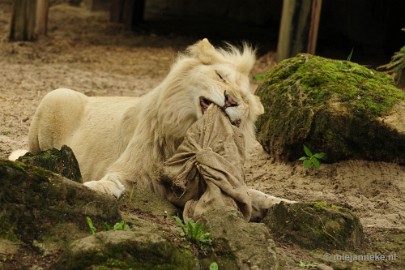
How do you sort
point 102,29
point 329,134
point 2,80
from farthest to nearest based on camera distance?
point 102,29, point 2,80, point 329,134

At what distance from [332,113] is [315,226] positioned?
7.38 feet

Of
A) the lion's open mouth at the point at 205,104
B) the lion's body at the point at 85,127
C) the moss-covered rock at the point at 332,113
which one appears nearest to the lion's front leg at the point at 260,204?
the lion's open mouth at the point at 205,104

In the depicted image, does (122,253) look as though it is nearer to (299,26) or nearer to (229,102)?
(229,102)

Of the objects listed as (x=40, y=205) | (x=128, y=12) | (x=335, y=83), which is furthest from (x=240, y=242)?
(x=128, y=12)

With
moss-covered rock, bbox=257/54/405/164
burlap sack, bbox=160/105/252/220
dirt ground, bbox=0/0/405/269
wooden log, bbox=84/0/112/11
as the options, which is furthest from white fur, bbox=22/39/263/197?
wooden log, bbox=84/0/112/11

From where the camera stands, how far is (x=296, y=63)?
787 cm

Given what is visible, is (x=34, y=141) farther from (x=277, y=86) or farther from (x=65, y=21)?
(x=65, y=21)

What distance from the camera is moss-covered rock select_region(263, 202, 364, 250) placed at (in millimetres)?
4992

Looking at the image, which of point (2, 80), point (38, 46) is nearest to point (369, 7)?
point (38, 46)

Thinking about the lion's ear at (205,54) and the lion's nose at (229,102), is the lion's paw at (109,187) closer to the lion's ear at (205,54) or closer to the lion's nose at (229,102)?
the lion's nose at (229,102)

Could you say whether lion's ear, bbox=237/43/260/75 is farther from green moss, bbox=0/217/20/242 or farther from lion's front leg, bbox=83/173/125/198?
green moss, bbox=0/217/20/242

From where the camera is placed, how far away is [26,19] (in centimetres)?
1282

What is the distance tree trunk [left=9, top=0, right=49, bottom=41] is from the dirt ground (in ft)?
0.63

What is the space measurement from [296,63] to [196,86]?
2.51m
